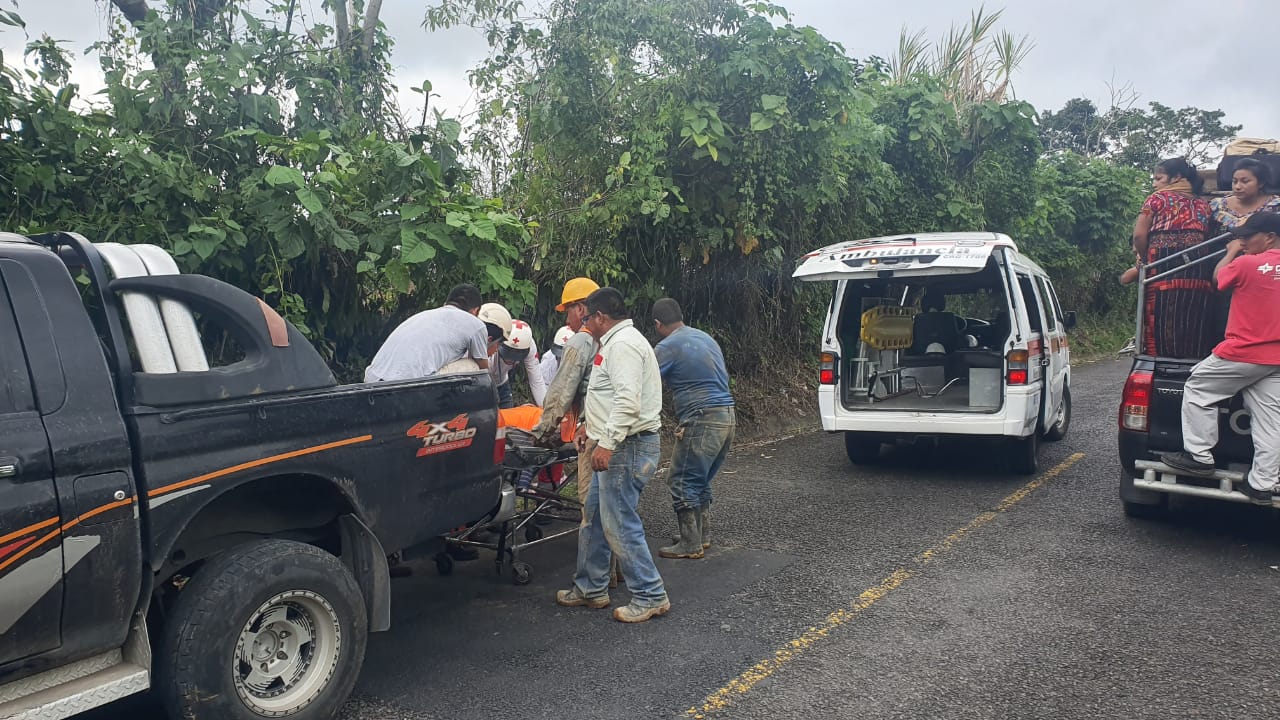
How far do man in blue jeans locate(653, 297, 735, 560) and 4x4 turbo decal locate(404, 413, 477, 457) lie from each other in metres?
2.01

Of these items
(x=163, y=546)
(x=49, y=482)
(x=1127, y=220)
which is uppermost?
(x=1127, y=220)

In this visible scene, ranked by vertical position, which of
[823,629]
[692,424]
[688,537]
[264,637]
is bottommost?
[823,629]

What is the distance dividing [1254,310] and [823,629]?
11.3 ft

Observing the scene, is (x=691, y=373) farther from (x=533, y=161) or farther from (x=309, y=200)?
(x=533, y=161)

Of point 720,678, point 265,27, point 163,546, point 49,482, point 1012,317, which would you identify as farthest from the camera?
point 1012,317

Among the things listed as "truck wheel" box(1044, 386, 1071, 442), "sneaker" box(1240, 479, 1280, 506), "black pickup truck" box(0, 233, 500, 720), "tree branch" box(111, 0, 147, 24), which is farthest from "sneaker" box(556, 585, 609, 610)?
"tree branch" box(111, 0, 147, 24)

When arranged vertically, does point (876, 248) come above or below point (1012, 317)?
above

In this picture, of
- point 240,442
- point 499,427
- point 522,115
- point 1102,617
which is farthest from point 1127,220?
point 240,442

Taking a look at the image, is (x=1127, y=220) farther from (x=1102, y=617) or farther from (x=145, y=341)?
(x=145, y=341)

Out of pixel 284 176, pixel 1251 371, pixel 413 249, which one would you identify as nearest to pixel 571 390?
pixel 413 249

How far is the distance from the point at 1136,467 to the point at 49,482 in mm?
6052

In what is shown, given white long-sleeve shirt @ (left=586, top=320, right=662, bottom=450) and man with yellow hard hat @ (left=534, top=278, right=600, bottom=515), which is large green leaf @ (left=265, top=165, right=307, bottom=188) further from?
white long-sleeve shirt @ (left=586, top=320, right=662, bottom=450)

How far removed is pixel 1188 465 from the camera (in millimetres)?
5676

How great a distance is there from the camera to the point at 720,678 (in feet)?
13.1
